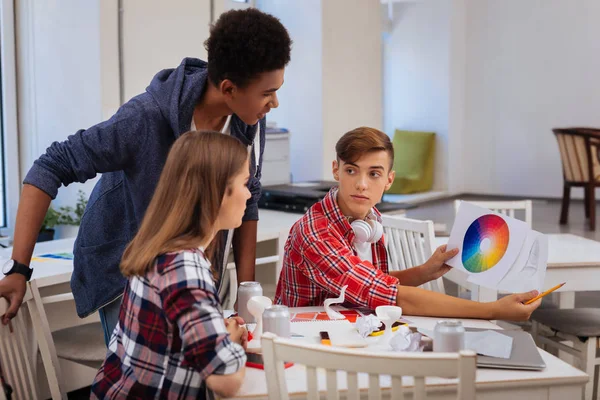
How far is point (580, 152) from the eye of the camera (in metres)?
7.44

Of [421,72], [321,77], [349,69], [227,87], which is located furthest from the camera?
[421,72]

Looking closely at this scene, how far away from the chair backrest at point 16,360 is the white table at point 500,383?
787mm

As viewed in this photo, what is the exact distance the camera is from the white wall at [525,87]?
8773mm

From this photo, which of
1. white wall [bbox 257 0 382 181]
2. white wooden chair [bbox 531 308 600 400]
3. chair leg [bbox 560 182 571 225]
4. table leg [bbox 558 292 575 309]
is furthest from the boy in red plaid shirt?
chair leg [bbox 560 182 571 225]

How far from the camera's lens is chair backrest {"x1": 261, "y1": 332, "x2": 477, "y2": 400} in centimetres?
129

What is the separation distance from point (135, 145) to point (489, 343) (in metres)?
0.94

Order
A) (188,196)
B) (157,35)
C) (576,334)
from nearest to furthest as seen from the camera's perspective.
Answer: (188,196), (576,334), (157,35)

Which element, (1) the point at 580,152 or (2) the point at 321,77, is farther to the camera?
(1) the point at 580,152

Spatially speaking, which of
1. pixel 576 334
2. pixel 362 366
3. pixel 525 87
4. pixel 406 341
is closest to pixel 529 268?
pixel 406 341

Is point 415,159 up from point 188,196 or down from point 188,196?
down

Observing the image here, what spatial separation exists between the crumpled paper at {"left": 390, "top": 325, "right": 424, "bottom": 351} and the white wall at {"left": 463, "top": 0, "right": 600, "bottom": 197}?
7.59 metres

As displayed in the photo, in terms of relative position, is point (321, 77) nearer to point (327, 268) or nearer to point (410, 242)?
point (410, 242)

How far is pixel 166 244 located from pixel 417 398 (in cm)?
55

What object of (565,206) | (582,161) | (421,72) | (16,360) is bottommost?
(565,206)
